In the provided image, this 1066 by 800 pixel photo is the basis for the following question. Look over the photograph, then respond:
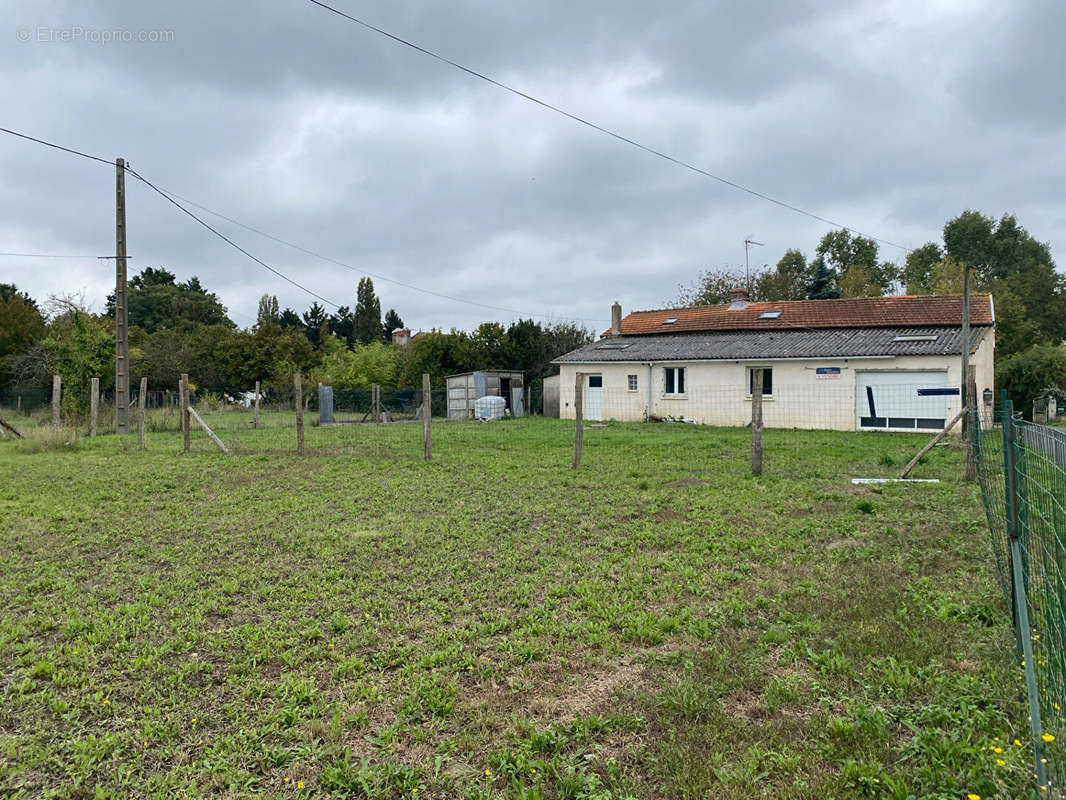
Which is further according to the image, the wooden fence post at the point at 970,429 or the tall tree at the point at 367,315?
the tall tree at the point at 367,315

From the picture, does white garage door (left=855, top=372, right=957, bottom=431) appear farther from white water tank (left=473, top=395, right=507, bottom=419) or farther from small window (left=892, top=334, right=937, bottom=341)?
white water tank (left=473, top=395, right=507, bottom=419)

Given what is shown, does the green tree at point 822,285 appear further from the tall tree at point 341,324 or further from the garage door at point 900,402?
the tall tree at point 341,324

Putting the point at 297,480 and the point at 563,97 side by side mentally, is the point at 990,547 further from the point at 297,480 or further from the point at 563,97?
the point at 563,97

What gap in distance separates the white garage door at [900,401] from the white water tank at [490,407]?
13.2m

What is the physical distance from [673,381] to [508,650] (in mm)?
21993

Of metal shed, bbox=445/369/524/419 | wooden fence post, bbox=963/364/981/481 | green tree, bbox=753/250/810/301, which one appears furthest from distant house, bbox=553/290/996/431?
green tree, bbox=753/250/810/301

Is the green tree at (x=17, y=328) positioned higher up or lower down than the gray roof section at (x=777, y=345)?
higher up

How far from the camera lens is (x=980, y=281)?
168 ft

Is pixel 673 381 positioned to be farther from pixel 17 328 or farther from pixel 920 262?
pixel 920 262

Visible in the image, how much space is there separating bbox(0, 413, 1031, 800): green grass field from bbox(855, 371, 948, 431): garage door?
44.5 feet

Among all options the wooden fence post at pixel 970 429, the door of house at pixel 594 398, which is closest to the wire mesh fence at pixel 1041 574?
the wooden fence post at pixel 970 429

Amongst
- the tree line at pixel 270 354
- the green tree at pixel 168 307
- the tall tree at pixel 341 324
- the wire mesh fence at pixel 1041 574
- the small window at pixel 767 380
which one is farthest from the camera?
the tall tree at pixel 341 324

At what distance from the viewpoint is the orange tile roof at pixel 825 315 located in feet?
76.9

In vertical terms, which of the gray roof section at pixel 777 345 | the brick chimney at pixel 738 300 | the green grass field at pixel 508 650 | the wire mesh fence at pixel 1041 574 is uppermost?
the brick chimney at pixel 738 300
